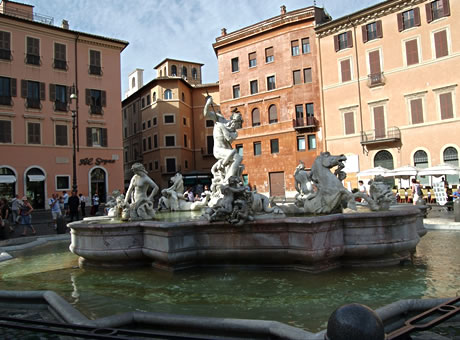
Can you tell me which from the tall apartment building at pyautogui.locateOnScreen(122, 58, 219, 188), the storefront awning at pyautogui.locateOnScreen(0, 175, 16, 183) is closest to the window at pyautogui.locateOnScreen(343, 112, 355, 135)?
the tall apartment building at pyautogui.locateOnScreen(122, 58, 219, 188)

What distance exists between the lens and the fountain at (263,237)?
5598 millimetres

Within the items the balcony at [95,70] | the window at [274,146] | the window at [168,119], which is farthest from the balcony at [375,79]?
the window at [168,119]

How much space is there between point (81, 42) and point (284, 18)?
18.9m

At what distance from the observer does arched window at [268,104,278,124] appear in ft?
120

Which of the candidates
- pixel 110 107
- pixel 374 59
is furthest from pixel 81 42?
pixel 374 59

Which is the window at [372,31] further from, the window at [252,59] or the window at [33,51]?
the window at [33,51]

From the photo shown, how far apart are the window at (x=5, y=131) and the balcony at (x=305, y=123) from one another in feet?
77.6

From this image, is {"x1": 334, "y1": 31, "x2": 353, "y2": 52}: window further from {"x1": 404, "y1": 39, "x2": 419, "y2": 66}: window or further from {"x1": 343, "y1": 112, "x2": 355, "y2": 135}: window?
{"x1": 343, "y1": 112, "x2": 355, "y2": 135}: window

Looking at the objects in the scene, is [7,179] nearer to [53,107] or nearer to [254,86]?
[53,107]

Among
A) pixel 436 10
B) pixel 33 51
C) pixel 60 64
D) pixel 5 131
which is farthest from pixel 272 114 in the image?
pixel 5 131

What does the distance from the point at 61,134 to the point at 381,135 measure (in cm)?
2615

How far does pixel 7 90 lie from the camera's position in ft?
92.2

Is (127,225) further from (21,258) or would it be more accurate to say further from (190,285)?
(21,258)

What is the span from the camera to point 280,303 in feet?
13.9
